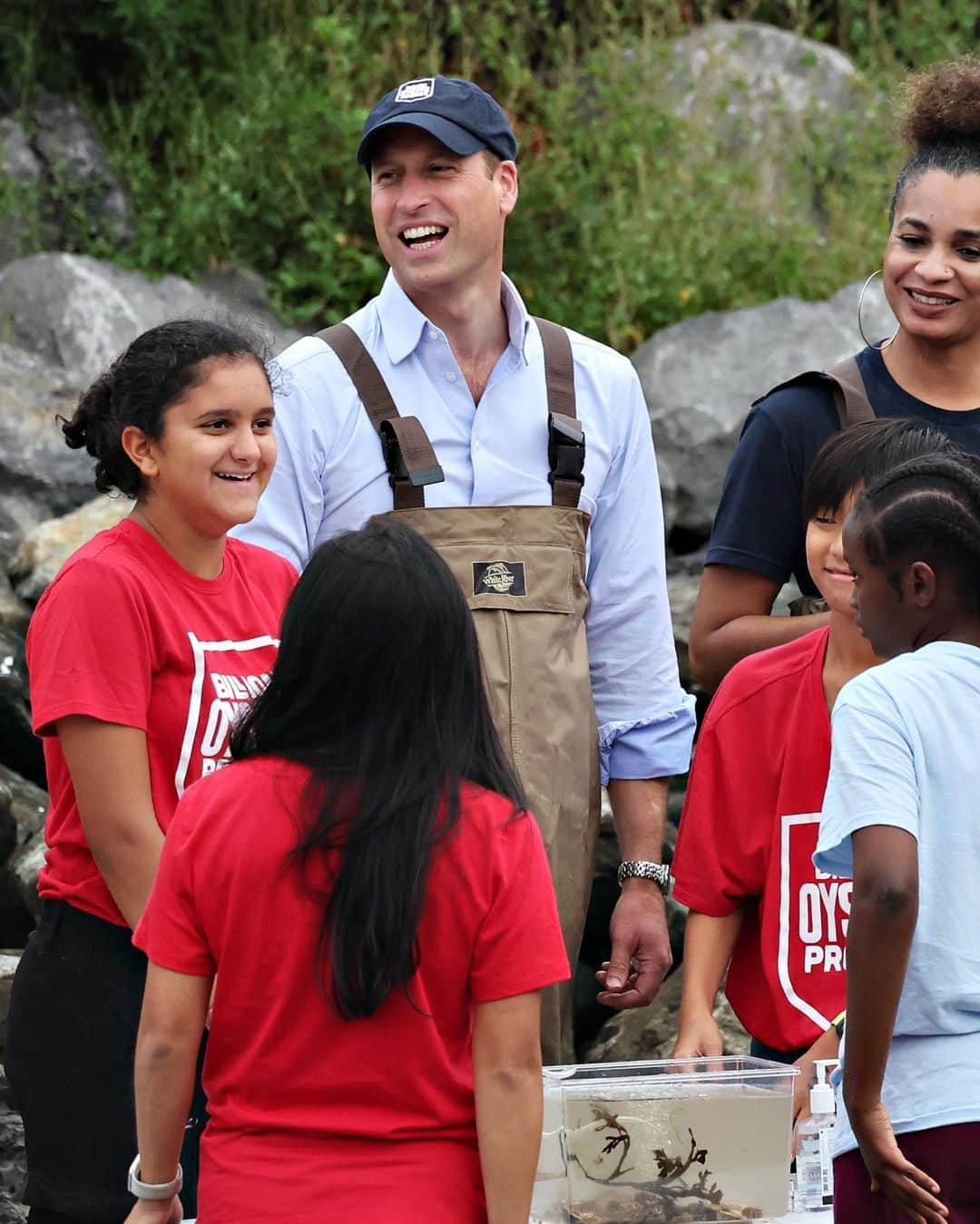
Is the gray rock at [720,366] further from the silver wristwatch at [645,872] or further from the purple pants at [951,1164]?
the purple pants at [951,1164]

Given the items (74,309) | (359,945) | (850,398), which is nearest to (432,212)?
(850,398)

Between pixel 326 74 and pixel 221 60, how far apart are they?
571 mm

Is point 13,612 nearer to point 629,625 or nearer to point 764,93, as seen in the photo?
point 629,625

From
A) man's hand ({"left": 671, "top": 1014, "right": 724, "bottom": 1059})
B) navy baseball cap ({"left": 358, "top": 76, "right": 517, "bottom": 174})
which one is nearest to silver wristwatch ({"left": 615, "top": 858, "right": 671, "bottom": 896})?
man's hand ({"left": 671, "top": 1014, "right": 724, "bottom": 1059})

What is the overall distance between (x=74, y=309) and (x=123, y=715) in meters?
5.42

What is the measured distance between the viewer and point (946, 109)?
3.49 m

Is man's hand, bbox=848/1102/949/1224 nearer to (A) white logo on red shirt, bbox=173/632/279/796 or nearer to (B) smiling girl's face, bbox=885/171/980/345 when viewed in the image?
(A) white logo on red shirt, bbox=173/632/279/796

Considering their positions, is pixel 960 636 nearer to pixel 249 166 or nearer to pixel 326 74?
pixel 249 166

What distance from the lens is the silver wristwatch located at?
3.31 metres

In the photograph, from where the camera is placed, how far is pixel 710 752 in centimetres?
308

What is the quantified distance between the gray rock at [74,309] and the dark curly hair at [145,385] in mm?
4741

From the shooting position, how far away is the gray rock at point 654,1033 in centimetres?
466

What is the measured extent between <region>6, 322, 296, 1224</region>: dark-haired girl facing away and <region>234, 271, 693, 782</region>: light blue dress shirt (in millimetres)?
281

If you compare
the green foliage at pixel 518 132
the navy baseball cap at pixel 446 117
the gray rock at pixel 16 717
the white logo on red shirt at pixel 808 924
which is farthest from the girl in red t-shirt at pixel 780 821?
the green foliage at pixel 518 132
